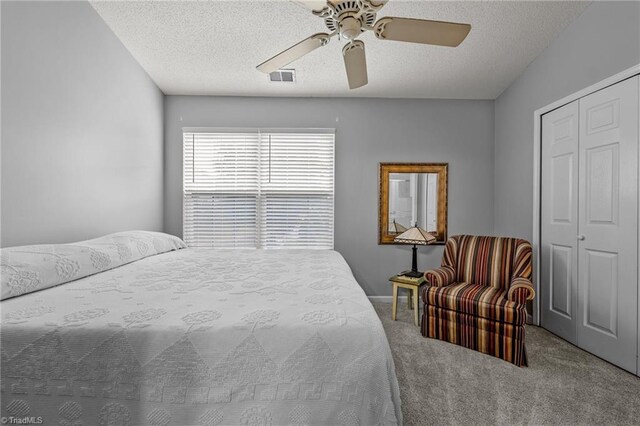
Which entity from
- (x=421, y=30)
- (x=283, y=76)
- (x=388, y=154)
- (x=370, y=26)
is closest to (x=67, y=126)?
(x=283, y=76)

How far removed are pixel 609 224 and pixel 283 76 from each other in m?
3.25

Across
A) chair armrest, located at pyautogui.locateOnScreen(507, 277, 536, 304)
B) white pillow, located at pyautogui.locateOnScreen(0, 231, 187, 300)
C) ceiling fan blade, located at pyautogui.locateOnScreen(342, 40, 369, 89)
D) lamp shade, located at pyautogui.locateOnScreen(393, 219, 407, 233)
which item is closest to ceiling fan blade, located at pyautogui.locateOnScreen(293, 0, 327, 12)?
ceiling fan blade, located at pyautogui.locateOnScreen(342, 40, 369, 89)

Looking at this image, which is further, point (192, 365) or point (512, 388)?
point (512, 388)

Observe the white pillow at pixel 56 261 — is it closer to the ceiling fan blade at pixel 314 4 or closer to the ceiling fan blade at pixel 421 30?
the ceiling fan blade at pixel 314 4

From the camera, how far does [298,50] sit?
1.87 metres

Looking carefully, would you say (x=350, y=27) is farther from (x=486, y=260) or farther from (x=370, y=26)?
(x=486, y=260)

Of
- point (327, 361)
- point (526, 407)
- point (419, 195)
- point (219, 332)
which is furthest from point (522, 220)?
point (219, 332)

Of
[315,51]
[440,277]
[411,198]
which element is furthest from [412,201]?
[315,51]

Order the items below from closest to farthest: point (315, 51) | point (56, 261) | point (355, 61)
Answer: point (56, 261)
point (355, 61)
point (315, 51)

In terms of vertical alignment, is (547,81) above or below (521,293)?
above

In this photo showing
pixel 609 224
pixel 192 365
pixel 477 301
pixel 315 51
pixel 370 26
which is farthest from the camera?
pixel 315 51

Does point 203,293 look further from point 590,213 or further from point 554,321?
point 554,321

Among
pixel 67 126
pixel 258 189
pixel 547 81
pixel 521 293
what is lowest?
pixel 521 293

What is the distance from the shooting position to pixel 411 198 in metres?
3.86
